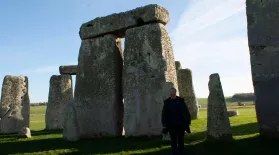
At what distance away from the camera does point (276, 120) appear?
9.13 metres

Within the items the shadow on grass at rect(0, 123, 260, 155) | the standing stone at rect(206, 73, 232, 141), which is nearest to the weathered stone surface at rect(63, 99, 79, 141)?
the shadow on grass at rect(0, 123, 260, 155)

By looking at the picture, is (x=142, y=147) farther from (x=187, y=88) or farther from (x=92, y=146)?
(x=187, y=88)

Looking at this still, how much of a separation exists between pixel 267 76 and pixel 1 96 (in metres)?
13.9

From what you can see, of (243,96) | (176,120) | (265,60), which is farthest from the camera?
(243,96)

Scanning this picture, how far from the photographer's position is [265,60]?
9.44 m

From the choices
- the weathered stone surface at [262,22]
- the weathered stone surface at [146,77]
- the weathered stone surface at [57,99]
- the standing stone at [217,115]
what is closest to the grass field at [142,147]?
the standing stone at [217,115]

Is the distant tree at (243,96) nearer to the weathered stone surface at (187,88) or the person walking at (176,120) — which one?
the weathered stone surface at (187,88)

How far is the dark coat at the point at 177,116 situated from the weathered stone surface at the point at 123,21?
4.91 m

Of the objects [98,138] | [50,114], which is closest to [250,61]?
[98,138]

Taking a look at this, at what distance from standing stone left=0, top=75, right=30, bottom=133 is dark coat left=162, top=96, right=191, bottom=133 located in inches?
457

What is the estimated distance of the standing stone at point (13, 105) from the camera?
16.9 m

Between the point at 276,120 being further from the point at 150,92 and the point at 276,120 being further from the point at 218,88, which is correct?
the point at 150,92

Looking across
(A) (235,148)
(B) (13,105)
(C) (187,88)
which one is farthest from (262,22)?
(B) (13,105)

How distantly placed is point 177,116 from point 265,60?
12.1 feet
